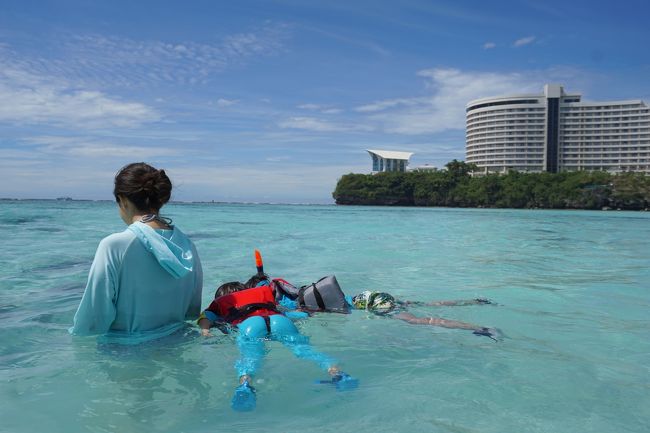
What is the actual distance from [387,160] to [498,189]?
60768 millimetres

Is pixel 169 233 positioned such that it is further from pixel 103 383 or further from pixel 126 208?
pixel 103 383

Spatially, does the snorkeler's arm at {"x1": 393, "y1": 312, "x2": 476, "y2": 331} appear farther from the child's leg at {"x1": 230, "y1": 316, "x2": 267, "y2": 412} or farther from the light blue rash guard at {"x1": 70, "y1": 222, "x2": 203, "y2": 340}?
the light blue rash guard at {"x1": 70, "y1": 222, "x2": 203, "y2": 340}

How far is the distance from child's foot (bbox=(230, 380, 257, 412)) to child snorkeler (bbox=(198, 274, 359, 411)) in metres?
0.10

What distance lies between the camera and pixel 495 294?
24.2ft

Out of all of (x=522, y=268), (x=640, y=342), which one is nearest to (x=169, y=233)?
(x=640, y=342)

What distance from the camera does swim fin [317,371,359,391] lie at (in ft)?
10.8

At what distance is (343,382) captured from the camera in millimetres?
3334

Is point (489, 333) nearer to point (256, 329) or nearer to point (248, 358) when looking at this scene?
point (256, 329)

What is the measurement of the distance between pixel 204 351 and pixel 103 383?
820 millimetres

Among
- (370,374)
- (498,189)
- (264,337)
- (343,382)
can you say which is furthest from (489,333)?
(498,189)

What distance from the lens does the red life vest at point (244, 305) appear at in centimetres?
403

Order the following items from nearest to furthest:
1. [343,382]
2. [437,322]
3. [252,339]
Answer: [343,382], [252,339], [437,322]

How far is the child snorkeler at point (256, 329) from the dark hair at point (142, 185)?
110 centimetres

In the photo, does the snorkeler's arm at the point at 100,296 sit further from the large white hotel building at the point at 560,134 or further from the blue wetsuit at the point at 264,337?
the large white hotel building at the point at 560,134
